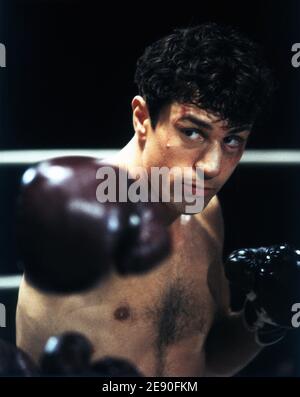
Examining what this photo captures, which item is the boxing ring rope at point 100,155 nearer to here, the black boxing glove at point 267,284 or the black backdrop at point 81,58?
the black backdrop at point 81,58

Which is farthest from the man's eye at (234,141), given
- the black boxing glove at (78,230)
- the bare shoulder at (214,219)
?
the black boxing glove at (78,230)

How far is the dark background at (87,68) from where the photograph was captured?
6.77 feet

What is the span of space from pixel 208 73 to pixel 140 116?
219mm

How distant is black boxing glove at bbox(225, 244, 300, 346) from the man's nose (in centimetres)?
23

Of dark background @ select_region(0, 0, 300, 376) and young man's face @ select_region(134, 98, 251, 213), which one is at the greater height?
dark background @ select_region(0, 0, 300, 376)

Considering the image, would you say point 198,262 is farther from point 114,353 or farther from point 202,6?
point 202,6

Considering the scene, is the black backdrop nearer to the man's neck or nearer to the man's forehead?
the man's neck

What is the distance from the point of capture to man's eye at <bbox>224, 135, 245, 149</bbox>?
6.76 ft

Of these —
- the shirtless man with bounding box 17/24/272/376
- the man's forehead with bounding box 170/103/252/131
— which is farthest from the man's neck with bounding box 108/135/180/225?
the man's forehead with bounding box 170/103/252/131

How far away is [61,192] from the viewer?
6.68 ft

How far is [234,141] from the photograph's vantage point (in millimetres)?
2070

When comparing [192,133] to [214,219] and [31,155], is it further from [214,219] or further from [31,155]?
[31,155]

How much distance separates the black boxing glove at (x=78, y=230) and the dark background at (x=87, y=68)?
0.05 meters
